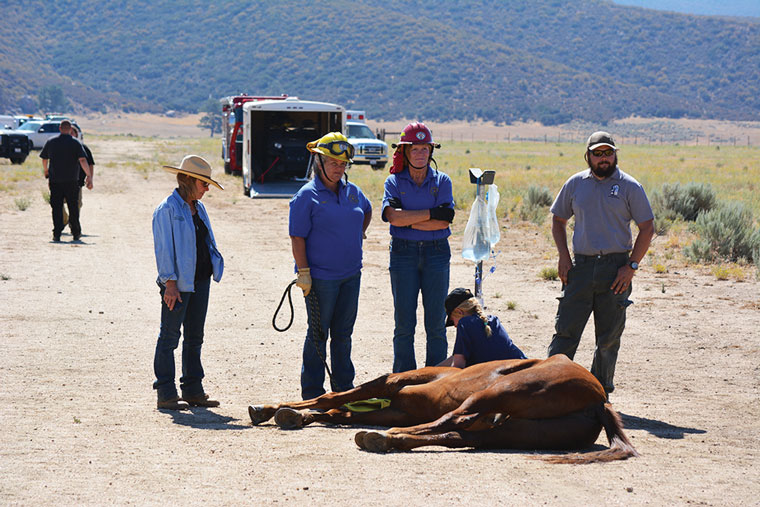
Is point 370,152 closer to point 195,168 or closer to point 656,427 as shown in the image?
point 195,168

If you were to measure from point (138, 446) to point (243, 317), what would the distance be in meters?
4.70

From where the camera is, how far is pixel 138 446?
16.0 ft

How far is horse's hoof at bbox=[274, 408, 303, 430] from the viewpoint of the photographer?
5.39m

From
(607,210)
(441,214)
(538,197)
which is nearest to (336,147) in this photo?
(441,214)

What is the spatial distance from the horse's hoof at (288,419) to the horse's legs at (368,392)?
0.45 feet

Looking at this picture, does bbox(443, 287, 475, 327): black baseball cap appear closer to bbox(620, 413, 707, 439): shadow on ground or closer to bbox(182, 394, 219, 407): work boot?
bbox(620, 413, 707, 439): shadow on ground

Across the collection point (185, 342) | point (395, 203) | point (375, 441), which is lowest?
point (375, 441)

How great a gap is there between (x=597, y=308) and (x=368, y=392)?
1.80 meters

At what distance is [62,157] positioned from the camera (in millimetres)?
14094

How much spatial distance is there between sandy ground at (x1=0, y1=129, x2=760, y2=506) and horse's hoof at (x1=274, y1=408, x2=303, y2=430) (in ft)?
0.17

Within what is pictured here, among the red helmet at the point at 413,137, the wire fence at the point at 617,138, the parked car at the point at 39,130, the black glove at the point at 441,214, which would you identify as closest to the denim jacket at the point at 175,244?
the red helmet at the point at 413,137

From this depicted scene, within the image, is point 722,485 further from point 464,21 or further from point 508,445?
point 464,21

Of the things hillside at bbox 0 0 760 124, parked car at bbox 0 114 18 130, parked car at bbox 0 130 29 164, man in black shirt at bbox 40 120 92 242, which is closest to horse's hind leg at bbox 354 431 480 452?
man in black shirt at bbox 40 120 92 242

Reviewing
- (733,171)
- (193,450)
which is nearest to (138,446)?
(193,450)
